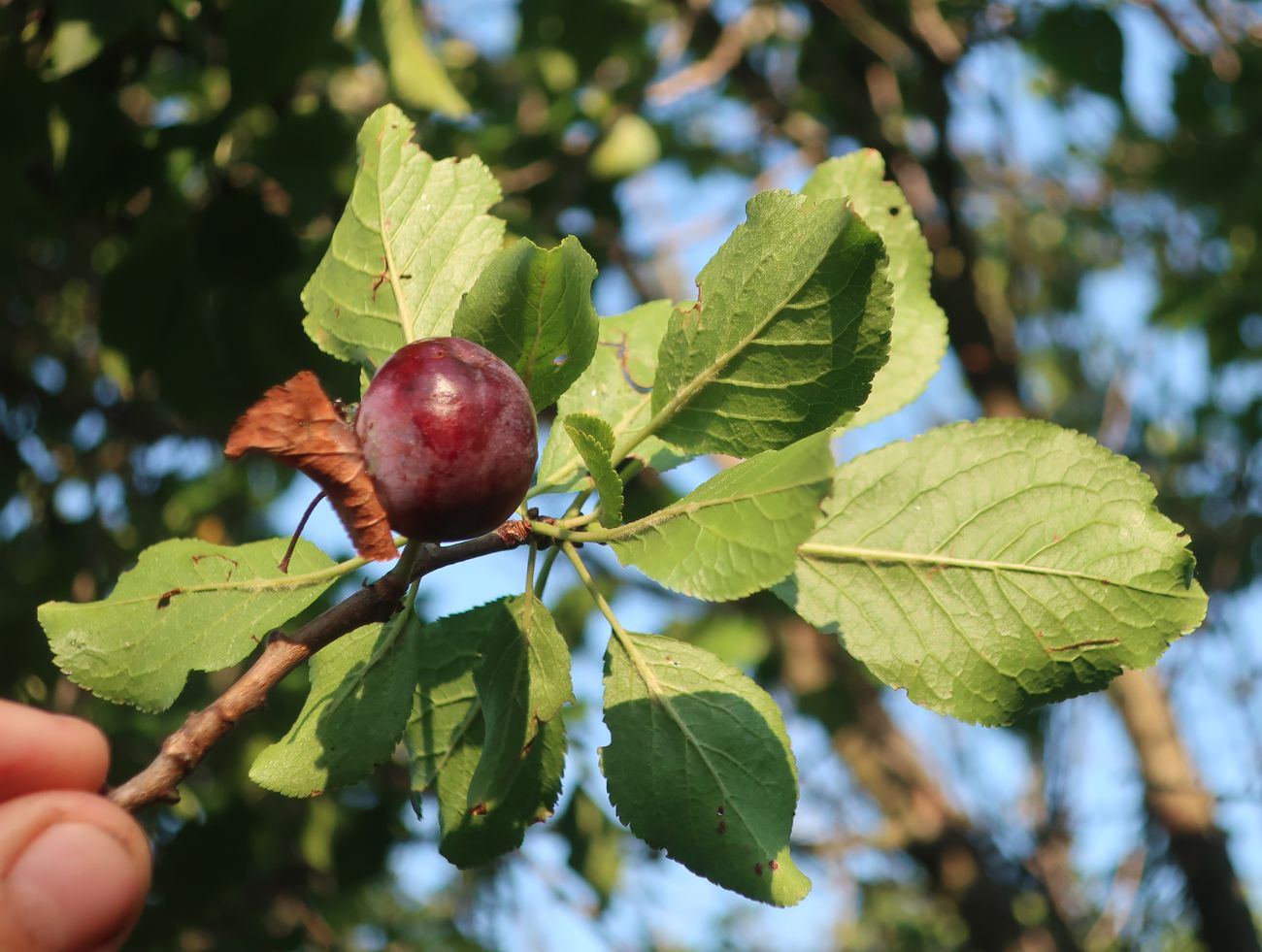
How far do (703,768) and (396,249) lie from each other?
47cm

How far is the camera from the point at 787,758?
0.87m

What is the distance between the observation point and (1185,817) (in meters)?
3.07

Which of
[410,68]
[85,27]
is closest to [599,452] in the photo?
[85,27]

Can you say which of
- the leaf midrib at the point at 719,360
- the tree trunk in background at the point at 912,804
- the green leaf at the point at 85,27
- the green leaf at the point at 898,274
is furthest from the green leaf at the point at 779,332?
the tree trunk in background at the point at 912,804

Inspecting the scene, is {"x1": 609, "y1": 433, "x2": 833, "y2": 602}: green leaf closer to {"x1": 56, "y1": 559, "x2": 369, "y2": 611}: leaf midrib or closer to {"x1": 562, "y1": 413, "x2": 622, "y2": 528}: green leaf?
{"x1": 562, "y1": 413, "x2": 622, "y2": 528}: green leaf

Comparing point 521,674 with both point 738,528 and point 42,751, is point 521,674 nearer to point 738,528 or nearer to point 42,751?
point 738,528

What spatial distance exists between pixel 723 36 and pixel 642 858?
216cm

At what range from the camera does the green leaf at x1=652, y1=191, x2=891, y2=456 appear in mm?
767

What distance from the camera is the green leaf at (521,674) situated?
0.81 meters

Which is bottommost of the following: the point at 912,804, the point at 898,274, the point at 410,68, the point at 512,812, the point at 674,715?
the point at 912,804

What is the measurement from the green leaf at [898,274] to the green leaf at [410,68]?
95cm

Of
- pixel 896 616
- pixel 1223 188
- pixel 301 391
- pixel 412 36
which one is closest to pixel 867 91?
pixel 1223 188

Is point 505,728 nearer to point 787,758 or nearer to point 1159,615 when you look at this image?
point 787,758

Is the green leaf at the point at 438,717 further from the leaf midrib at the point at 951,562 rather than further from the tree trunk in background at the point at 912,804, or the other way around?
the tree trunk in background at the point at 912,804
